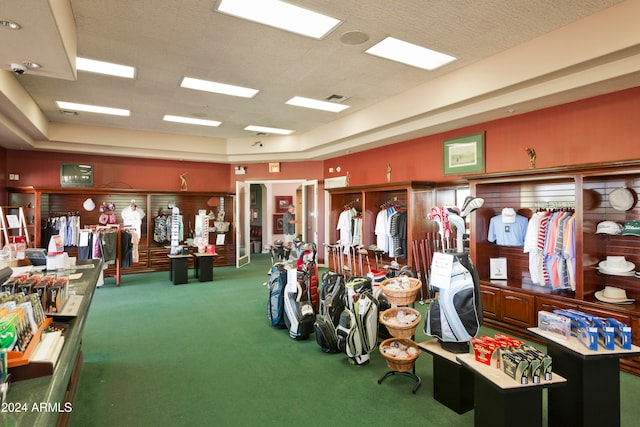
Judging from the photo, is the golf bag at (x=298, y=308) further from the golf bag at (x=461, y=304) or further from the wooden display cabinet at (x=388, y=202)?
the wooden display cabinet at (x=388, y=202)

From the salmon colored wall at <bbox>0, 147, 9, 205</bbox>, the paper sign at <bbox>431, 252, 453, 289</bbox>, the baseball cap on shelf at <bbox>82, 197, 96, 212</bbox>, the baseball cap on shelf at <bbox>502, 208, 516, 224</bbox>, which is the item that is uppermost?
the salmon colored wall at <bbox>0, 147, 9, 205</bbox>

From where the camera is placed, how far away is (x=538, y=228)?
4262mm

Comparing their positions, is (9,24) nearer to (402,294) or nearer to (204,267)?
(402,294)

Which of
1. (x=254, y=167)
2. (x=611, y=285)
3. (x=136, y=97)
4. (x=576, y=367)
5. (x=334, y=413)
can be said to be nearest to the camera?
(x=576, y=367)

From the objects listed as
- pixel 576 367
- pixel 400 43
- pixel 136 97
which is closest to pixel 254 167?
pixel 136 97

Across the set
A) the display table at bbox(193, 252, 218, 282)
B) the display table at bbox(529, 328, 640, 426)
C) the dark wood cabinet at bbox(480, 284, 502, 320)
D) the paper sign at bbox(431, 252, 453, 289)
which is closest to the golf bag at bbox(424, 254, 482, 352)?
the paper sign at bbox(431, 252, 453, 289)

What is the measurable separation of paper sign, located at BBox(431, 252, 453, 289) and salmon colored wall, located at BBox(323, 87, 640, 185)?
278 centimetres

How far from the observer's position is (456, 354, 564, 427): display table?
6.44 ft

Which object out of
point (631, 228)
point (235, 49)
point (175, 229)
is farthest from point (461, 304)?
point (175, 229)

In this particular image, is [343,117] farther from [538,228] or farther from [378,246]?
[538,228]

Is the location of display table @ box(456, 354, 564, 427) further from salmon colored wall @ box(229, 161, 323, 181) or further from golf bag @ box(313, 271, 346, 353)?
salmon colored wall @ box(229, 161, 323, 181)

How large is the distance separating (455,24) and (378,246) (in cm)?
410

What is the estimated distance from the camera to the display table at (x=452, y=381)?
2631mm

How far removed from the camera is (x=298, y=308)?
420cm
